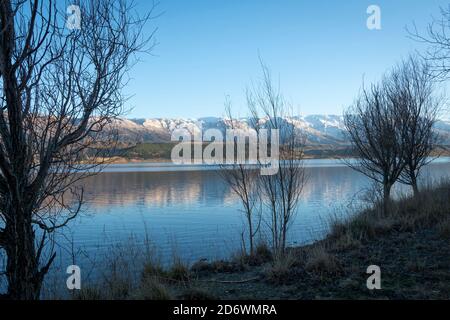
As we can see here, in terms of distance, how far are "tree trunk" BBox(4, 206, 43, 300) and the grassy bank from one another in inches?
85.4

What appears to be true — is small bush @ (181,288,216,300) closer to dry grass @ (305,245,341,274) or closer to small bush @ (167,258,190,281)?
small bush @ (167,258,190,281)

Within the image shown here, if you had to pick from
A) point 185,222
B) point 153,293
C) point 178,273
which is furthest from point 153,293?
point 185,222

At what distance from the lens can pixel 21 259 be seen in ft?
13.5

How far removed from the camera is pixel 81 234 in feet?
60.1

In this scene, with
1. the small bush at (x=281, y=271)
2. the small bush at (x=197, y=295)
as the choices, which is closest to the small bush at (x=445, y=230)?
the small bush at (x=281, y=271)

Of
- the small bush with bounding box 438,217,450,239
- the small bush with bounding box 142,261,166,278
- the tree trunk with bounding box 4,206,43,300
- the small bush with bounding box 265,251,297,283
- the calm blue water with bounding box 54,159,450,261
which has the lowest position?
the calm blue water with bounding box 54,159,450,261

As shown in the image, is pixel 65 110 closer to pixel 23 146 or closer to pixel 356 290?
pixel 23 146

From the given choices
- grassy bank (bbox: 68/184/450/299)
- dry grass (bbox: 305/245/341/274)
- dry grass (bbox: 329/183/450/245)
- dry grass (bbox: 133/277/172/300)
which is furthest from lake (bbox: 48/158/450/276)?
dry grass (bbox: 305/245/341/274)

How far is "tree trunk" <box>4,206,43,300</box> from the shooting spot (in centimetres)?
407

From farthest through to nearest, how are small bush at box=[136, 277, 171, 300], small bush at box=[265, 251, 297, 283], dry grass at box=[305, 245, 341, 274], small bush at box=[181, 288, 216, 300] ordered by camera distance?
dry grass at box=[305, 245, 341, 274], small bush at box=[265, 251, 297, 283], small bush at box=[181, 288, 216, 300], small bush at box=[136, 277, 171, 300]

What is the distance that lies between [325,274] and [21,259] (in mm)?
5169

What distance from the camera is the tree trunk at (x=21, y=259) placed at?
4070 mm
